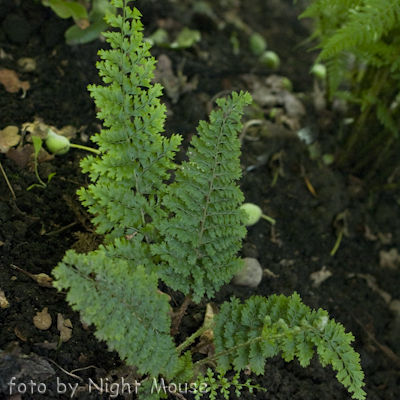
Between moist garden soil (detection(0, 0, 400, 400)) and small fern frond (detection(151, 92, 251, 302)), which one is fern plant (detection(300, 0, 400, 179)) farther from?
small fern frond (detection(151, 92, 251, 302))

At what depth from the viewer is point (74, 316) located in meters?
1.49

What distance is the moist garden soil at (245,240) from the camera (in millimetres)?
1425

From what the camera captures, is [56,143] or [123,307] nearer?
[123,307]

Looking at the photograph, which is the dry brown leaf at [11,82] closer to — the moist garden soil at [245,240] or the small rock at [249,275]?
the moist garden soil at [245,240]

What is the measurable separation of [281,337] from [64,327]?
30.6 inches

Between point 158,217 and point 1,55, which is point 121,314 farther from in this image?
point 1,55

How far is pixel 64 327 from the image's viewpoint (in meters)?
1.43

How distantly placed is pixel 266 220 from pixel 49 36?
167 centimetres

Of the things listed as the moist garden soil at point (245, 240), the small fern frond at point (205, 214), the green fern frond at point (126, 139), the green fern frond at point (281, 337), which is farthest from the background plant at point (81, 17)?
the green fern frond at point (281, 337)

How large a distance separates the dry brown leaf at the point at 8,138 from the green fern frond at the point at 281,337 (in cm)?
124

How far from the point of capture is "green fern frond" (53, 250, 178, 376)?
3.64 ft

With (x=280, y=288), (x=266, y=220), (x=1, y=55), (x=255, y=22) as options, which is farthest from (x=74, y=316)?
(x=255, y=22)

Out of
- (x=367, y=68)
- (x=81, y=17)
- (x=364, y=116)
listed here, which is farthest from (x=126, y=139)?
(x=367, y=68)

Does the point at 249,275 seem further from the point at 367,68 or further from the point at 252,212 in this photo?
the point at 367,68
